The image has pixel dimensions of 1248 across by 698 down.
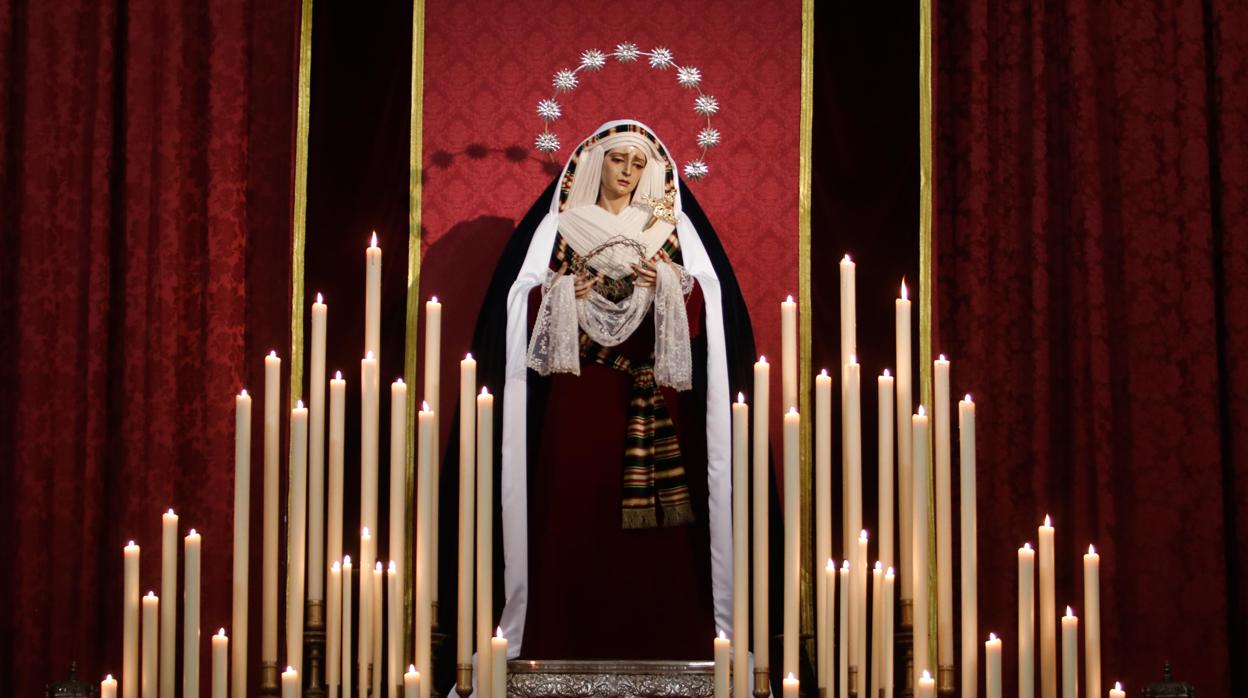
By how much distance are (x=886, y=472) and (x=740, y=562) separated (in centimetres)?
59

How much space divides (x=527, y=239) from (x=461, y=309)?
457mm

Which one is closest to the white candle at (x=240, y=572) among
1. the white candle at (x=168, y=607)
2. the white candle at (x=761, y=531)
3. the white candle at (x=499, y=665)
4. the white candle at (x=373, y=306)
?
the white candle at (x=168, y=607)

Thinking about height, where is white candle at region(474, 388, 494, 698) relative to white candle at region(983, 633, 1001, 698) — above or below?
above

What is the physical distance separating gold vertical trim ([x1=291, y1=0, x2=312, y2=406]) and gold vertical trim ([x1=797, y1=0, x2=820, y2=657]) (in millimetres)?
1333

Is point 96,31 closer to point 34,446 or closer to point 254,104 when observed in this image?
point 254,104

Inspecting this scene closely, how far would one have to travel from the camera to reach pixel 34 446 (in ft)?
13.5

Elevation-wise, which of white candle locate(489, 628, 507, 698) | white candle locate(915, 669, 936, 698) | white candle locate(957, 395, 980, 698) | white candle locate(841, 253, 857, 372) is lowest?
white candle locate(915, 669, 936, 698)

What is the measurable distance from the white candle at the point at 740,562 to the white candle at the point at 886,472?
0.38 m

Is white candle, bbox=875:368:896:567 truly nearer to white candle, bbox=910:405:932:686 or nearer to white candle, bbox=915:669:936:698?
white candle, bbox=910:405:932:686

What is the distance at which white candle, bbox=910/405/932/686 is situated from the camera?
116 inches

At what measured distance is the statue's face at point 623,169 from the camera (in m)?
3.89

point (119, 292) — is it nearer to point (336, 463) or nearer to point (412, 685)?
point (336, 463)

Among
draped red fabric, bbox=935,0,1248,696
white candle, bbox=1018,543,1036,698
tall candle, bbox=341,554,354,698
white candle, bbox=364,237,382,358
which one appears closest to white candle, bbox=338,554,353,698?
tall candle, bbox=341,554,354,698

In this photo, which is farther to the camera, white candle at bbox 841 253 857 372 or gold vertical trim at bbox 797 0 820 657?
gold vertical trim at bbox 797 0 820 657
